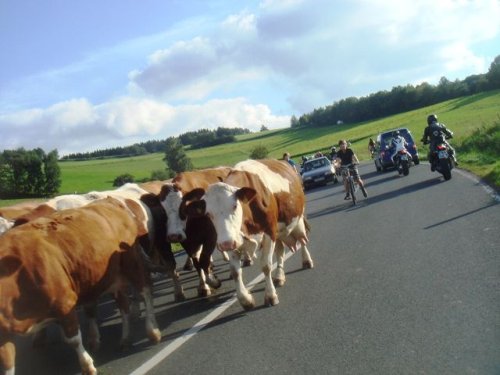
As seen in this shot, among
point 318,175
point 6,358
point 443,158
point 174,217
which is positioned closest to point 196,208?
point 174,217

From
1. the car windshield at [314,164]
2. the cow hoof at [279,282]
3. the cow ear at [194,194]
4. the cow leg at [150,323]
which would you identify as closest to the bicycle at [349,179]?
the cow hoof at [279,282]

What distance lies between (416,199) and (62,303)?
458 inches

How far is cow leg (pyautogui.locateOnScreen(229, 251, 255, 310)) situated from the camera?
6918 millimetres

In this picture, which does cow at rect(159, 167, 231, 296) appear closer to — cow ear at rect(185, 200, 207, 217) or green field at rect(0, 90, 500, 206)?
cow ear at rect(185, 200, 207, 217)

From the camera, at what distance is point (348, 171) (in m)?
17.3

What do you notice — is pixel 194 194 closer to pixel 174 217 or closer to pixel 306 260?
pixel 174 217

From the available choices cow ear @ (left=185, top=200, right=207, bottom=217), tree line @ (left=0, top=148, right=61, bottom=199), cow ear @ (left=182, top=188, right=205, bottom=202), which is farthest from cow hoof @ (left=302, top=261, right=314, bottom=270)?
tree line @ (left=0, top=148, right=61, bottom=199)

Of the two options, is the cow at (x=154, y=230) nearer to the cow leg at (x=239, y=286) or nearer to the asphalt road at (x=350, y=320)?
the asphalt road at (x=350, y=320)

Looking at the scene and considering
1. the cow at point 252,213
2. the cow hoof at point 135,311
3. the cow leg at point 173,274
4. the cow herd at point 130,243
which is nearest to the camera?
the cow herd at point 130,243

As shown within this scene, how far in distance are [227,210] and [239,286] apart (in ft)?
3.34

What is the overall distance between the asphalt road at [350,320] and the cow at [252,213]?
52 centimetres

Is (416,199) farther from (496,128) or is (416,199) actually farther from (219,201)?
(496,128)

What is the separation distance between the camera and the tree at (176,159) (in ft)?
261

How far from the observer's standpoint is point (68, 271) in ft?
18.6
